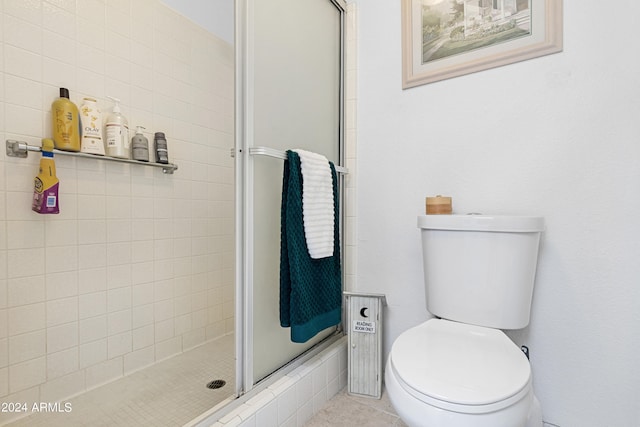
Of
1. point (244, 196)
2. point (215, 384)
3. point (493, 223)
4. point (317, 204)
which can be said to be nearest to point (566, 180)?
point (493, 223)

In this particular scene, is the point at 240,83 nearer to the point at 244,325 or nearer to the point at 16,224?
the point at 244,325

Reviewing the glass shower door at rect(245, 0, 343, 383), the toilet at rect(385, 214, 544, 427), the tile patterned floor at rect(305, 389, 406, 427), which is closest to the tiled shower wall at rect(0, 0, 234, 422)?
the glass shower door at rect(245, 0, 343, 383)

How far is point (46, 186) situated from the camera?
125 centimetres

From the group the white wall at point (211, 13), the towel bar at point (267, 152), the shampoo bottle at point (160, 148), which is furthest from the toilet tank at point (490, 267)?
the white wall at point (211, 13)

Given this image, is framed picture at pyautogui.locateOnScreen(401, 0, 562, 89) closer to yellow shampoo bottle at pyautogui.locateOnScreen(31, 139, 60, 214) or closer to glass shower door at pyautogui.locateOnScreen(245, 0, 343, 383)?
glass shower door at pyautogui.locateOnScreen(245, 0, 343, 383)

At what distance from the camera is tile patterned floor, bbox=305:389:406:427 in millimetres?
1201

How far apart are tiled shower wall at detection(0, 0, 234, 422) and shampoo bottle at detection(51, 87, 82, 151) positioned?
44 mm

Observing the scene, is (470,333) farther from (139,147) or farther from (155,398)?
(139,147)

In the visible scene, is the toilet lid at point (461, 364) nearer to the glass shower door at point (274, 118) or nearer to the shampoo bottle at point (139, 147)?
the glass shower door at point (274, 118)

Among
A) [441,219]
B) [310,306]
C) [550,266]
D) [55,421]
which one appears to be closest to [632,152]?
[550,266]

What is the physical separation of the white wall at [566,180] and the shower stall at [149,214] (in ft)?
1.58

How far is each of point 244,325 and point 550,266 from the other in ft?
3.54

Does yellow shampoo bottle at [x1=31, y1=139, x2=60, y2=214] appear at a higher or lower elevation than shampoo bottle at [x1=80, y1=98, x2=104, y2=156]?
lower

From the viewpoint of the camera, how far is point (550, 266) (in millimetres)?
1145
